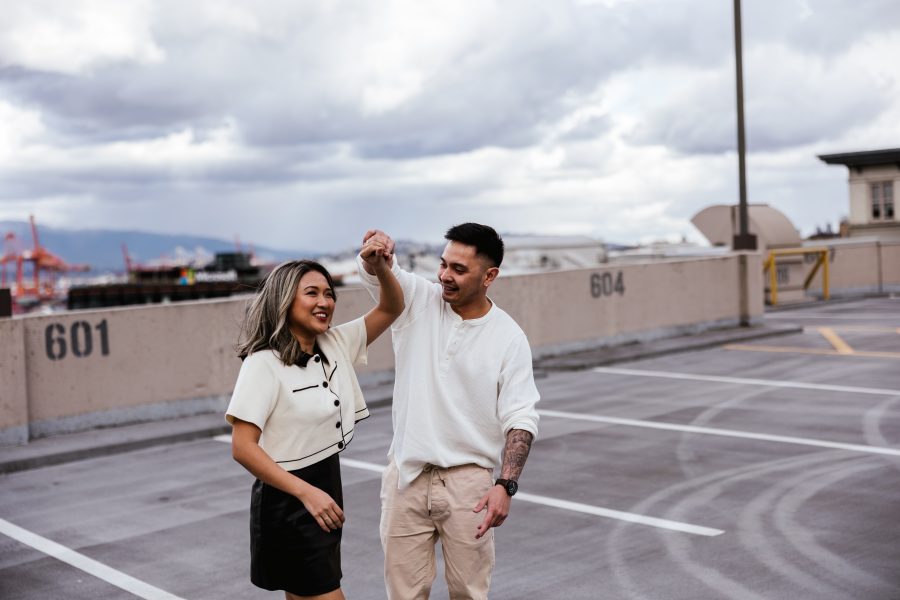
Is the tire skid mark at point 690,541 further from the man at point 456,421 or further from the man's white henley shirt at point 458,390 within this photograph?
the man's white henley shirt at point 458,390

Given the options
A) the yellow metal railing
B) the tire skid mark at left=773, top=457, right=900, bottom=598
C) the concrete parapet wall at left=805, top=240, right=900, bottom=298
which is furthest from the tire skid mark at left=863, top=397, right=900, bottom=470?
the concrete parapet wall at left=805, top=240, right=900, bottom=298

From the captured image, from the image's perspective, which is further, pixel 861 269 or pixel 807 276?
pixel 861 269

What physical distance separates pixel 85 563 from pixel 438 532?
3822 mm

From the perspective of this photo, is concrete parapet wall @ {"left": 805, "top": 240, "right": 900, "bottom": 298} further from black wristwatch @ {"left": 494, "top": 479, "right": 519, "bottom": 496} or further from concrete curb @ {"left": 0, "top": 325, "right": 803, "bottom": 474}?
black wristwatch @ {"left": 494, "top": 479, "right": 519, "bottom": 496}

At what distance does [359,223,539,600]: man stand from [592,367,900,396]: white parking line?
10.4 m

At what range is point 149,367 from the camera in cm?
1242

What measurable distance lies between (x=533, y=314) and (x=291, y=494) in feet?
44.6

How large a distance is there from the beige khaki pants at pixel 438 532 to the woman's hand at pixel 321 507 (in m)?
0.48

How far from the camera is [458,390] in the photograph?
4180 mm

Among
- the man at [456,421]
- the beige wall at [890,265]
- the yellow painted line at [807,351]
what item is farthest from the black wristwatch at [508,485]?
the beige wall at [890,265]

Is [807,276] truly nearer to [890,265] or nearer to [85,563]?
[890,265]

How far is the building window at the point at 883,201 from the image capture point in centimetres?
4394

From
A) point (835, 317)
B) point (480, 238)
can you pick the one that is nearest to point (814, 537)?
point (480, 238)

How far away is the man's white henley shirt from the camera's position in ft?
13.6
